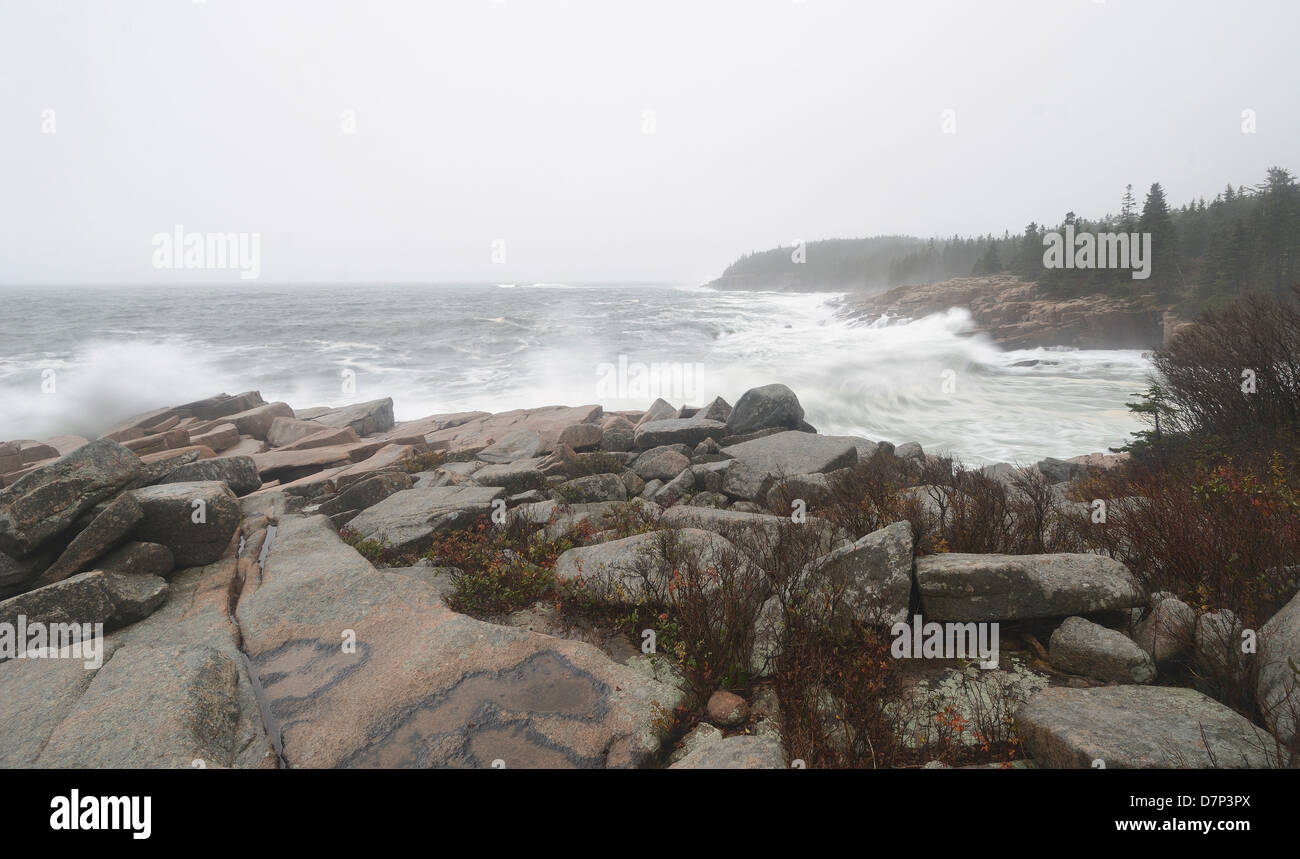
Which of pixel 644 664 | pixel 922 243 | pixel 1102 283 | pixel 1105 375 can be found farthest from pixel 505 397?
pixel 922 243

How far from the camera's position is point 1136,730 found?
2.68m

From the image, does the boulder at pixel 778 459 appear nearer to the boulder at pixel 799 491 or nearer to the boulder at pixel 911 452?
the boulder at pixel 799 491

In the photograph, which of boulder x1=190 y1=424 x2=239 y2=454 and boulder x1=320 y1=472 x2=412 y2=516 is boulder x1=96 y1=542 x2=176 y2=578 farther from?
boulder x1=190 y1=424 x2=239 y2=454

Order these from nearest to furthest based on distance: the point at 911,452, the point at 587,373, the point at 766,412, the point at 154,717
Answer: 1. the point at 154,717
2. the point at 911,452
3. the point at 766,412
4. the point at 587,373

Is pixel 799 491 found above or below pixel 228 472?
below

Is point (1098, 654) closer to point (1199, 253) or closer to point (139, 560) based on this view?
point (139, 560)

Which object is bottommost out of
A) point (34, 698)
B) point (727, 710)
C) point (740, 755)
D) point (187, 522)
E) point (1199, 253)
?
point (34, 698)

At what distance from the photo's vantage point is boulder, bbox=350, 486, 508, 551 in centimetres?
657

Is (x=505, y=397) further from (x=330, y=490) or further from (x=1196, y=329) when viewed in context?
(x=1196, y=329)

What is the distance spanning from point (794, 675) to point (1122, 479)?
7.44m

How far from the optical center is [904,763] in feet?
9.46

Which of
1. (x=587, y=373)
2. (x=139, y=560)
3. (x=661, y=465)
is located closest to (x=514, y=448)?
(x=661, y=465)

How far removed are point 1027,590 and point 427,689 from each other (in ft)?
14.3
